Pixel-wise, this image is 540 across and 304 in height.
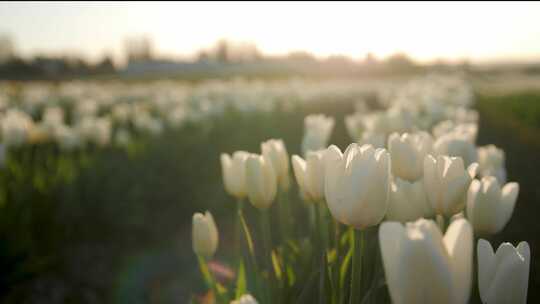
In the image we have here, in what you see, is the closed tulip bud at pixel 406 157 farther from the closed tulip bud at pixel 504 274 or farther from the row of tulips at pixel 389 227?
the closed tulip bud at pixel 504 274

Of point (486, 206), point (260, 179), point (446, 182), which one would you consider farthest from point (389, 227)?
point (260, 179)

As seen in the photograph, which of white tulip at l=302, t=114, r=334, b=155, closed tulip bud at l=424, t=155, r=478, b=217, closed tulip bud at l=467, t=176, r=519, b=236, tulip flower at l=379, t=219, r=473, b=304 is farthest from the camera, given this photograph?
white tulip at l=302, t=114, r=334, b=155

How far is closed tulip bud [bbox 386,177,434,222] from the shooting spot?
1.69m

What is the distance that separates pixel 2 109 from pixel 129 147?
302 cm

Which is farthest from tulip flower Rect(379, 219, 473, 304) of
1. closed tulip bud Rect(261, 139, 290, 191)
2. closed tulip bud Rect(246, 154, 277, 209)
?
closed tulip bud Rect(261, 139, 290, 191)

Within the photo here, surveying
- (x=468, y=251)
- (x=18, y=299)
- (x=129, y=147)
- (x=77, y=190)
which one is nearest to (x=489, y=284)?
(x=468, y=251)

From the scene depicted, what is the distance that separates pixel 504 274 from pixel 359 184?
399 mm

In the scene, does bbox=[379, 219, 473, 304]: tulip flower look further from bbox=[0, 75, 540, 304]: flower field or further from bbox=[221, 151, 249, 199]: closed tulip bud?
bbox=[221, 151, 249, 199]: closed tulip bud

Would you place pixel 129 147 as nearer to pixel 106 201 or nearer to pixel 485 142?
pixel 106 201

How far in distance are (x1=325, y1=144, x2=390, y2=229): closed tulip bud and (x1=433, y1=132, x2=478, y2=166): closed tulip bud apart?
32.9 inches

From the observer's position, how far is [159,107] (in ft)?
29.3

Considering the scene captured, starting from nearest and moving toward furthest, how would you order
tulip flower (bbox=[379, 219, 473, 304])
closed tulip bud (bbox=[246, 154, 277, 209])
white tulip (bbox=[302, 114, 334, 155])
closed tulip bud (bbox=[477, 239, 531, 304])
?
tulip flower (bbox=[379, 219, 473, 304]), closed tulip bud (bbox=[477, 239, 531, 304]), closed tulip bud (bbox=[246, 154, 277, 209]), white tulip (bbox=[302, 114, 334, 155])

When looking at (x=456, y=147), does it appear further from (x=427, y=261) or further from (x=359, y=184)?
(x=427, y=261)

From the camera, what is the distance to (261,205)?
1.98 m
